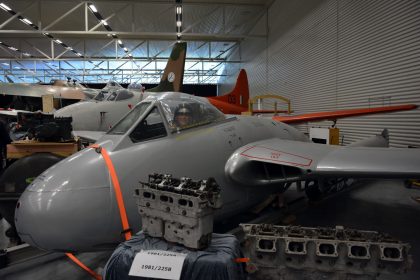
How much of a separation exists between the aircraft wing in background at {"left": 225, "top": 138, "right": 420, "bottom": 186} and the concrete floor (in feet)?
3.63

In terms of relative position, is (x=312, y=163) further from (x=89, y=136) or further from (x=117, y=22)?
(x=117, y=22)

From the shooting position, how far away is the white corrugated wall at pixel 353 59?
22.5 feet

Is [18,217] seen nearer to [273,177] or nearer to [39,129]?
[39,129]

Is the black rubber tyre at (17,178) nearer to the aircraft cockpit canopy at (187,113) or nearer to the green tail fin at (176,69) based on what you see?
the aircraft cockpit canopy at (187,113)

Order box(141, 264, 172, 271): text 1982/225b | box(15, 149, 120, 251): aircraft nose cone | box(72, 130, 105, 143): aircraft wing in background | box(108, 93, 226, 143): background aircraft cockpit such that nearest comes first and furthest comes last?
box(141, 264, 172, 271): text 1982/225b, box(15, 149, 120, 251): aircraft nose cone, box(108, 93, 226, 143): background aircraft cockpit, box(72, 130, 105, 143): aircraft wing in background

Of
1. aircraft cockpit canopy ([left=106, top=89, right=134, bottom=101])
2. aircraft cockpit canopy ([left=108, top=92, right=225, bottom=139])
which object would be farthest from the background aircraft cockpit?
aircraft cockpit canopy ([left=106, top=89, right=134, bottom=101])

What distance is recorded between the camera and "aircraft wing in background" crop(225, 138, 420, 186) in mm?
3361

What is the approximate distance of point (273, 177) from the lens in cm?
396

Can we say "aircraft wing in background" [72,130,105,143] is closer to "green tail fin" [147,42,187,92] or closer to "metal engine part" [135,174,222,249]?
"metal engine part" [135,174,222,249]

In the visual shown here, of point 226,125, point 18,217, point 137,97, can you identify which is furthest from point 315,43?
point 18,217

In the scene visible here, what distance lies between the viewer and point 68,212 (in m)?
2.54

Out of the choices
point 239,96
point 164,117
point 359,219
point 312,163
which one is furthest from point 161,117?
point 239,96

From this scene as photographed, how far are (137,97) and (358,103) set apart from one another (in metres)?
6.91

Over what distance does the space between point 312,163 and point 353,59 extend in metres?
6.58
